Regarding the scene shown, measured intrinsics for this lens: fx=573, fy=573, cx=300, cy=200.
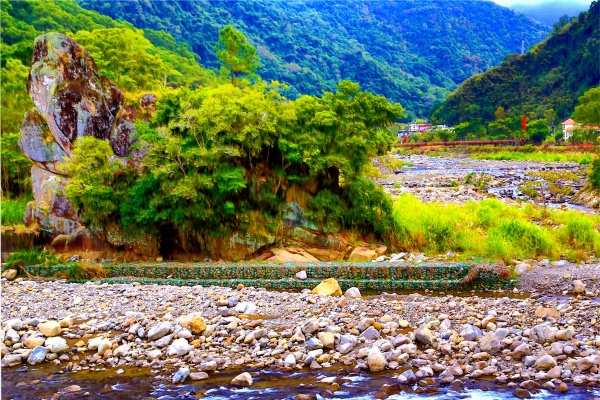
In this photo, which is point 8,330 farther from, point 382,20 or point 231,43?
point 382,20

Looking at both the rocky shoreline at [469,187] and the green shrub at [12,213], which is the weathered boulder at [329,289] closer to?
the green shrub at [12,213]

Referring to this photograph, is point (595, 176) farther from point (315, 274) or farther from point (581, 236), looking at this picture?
point (315, 274)

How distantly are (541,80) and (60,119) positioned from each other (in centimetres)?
10042

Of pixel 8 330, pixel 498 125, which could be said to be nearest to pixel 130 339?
pixel 8 330

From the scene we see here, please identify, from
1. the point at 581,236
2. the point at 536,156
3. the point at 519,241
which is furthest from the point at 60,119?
the point at 536,156

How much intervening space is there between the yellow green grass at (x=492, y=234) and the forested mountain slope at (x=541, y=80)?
7953 centimetres

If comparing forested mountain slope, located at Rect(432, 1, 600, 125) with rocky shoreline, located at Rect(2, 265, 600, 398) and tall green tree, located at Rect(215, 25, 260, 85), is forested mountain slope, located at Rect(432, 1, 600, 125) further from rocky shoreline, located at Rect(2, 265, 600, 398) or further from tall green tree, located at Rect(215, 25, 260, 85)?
rocky shoreline, located at Rect(2, 265, 600, 398)

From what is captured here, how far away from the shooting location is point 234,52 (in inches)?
1214

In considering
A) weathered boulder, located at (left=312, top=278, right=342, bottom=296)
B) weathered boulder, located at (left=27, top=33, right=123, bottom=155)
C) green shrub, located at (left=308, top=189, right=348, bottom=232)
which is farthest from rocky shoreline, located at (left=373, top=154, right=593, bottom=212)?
weathered boulder, located at (left=27, top=33, right=123, bottom=155)

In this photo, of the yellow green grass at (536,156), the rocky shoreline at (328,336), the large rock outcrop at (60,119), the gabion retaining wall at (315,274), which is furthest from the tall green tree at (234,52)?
the yellow green grass at (536,156)

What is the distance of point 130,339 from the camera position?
10.2 metres

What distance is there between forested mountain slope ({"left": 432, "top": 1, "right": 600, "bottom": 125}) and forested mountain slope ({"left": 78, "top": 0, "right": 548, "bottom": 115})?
20639 mm

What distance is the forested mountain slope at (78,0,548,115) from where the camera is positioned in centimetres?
10188

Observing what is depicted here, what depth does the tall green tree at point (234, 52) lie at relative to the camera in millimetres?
30562
